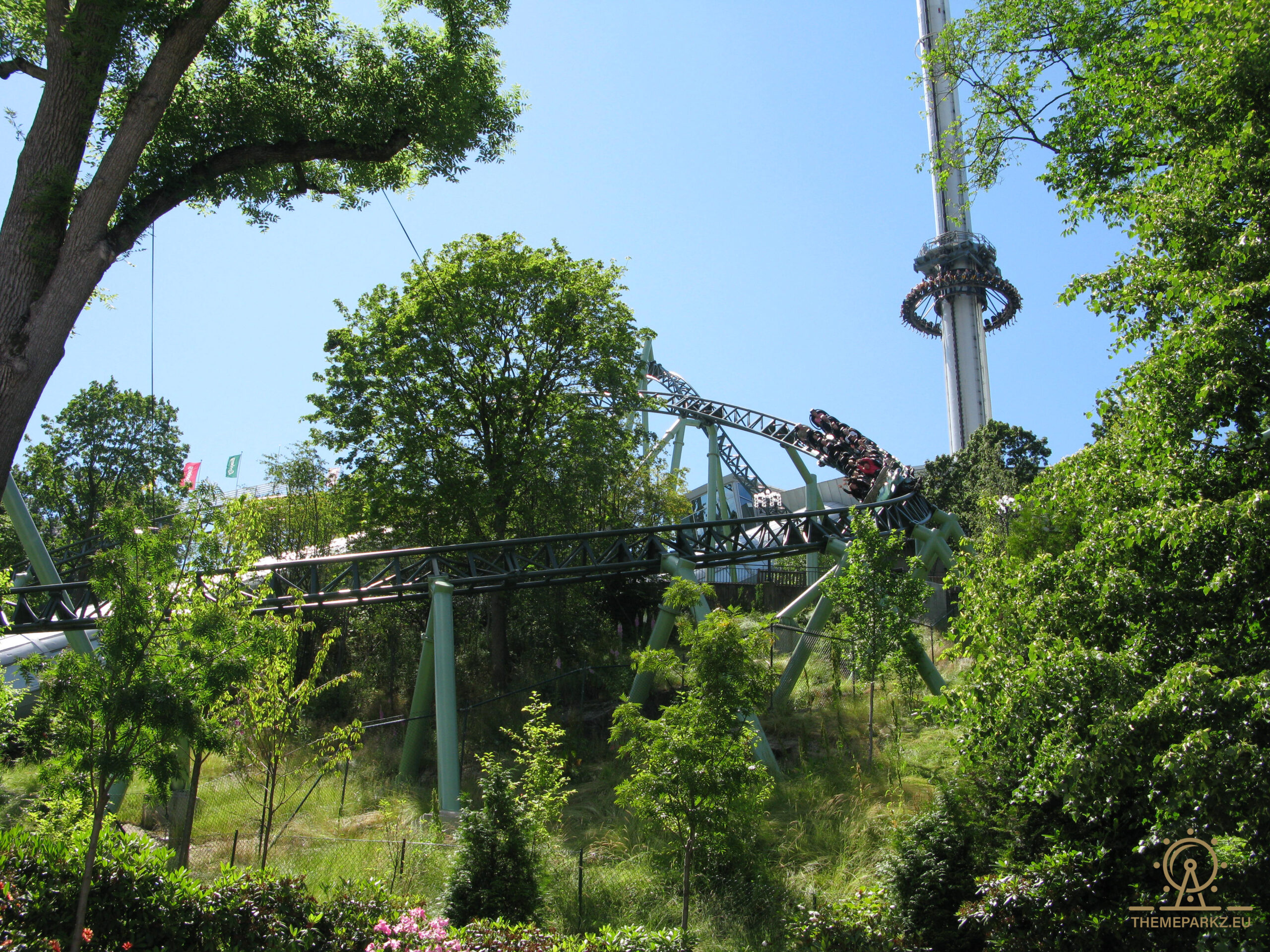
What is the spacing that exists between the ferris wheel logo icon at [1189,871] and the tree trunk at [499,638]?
1611 centimetres

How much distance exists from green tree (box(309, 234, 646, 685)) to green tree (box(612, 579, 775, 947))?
10276 millimetres

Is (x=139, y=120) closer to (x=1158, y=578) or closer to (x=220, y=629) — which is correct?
(x=220, y=629)

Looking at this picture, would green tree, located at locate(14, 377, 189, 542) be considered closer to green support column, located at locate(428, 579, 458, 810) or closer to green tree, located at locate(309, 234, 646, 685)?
green tree, located at locate(309, 234, 646, 685)

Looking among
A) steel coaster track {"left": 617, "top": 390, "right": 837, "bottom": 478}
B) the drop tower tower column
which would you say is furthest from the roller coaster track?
the drop tower tower column

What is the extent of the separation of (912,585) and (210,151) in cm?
1289

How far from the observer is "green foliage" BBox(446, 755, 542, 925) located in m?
8.59

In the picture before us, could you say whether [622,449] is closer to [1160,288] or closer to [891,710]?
[891,710]

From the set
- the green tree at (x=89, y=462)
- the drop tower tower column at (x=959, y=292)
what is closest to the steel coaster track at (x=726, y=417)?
the green tree at (x=89, y=462)

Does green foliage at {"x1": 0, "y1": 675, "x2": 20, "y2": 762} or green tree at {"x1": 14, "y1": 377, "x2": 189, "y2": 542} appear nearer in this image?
green foliage at {"x1": 0, "y1": 675, "x2": 20, "y2": 762}

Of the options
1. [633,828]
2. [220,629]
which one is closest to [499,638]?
[633,828]

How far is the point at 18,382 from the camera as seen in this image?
694 cm

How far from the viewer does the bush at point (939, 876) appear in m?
8.00

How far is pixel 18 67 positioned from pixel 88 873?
24.5 feet

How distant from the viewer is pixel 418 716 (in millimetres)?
16625
